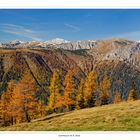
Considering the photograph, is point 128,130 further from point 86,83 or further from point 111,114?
point 86,83

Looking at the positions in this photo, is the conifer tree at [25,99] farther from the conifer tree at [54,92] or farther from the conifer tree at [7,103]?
the conifer tree at [54,92]

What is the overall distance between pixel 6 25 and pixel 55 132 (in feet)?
10.9

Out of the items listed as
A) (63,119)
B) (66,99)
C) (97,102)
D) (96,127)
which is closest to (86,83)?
(66,99)

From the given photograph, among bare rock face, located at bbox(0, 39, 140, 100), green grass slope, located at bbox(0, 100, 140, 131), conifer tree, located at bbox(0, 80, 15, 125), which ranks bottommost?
green grass slope, located at bbox(0, 100, 140, 131)

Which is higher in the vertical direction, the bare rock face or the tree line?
the bare rock face

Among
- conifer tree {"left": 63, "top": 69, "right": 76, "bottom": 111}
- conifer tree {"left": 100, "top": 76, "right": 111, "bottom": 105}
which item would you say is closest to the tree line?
conifer tree {"left": 63, "top": 69, "right": 76, "bottom": 111}

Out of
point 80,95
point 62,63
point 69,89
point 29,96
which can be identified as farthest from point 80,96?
point 29,96

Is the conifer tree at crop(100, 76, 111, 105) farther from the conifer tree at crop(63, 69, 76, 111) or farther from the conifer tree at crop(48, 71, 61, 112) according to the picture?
the conifer tree at crop(48, 71, 61, 112)

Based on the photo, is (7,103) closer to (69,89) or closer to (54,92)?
(54,92)

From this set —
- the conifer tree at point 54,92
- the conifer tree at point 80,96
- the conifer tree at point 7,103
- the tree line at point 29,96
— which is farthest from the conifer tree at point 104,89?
the conifer tree at point 7,103

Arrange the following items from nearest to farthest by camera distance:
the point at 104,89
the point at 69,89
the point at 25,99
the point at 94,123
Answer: the point at 94,123 → the point at 25,99 → the point at 69,89 → the point at 104,89

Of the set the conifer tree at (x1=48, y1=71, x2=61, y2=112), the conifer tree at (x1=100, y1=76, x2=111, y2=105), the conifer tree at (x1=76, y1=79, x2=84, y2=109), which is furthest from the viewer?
the conifer tree at (x1=100, y1=76, x2=111, y2=105)

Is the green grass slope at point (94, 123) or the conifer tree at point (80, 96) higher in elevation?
the conifer tree at point (80, 96)

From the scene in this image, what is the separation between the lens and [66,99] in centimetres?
1719
